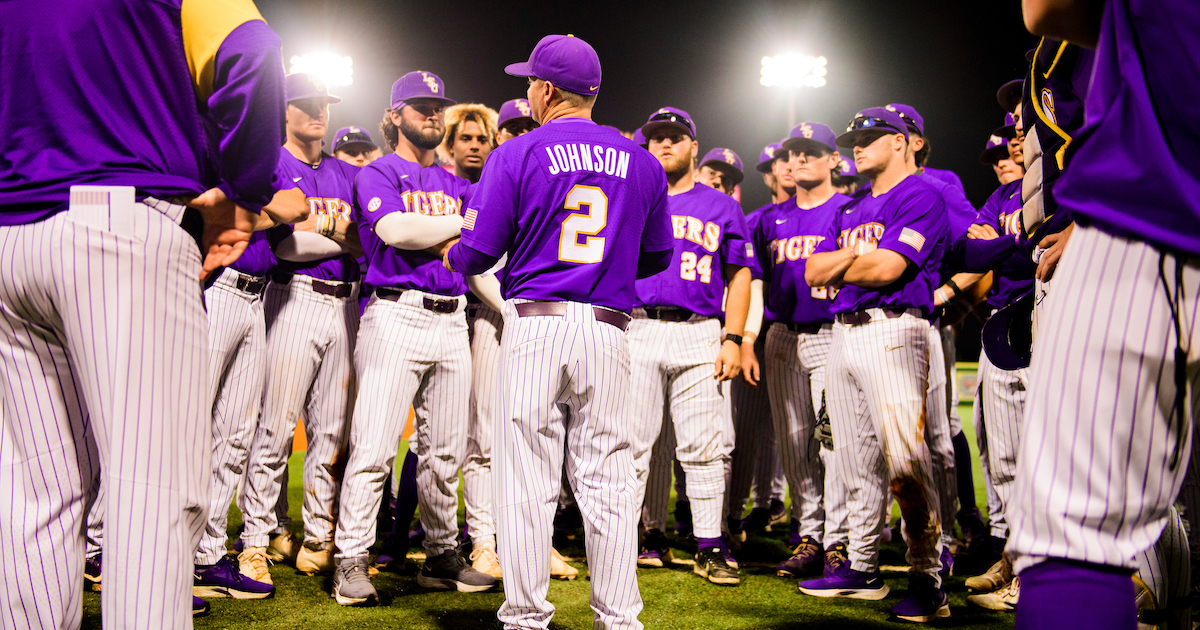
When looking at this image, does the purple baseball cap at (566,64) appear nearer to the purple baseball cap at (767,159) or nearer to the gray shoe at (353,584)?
the gray shoe at (353,584)

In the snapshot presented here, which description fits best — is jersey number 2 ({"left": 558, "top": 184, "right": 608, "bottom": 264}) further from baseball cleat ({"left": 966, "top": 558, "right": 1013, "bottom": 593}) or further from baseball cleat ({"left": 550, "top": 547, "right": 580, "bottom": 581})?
baseball cleat ({"left": 966, "top": 558, "right": 1013, "bottom": 593})

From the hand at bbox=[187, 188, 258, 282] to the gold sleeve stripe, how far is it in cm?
27

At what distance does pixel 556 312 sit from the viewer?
2416mm

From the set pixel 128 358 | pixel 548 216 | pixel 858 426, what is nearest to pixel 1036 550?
pixel 128 358

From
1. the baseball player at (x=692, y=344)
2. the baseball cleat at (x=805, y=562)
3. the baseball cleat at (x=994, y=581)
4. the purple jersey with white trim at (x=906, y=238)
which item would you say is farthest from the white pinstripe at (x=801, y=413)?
the baseball cleat at (x=994, y=581)

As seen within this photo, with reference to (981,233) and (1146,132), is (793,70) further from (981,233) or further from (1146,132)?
(1146,132)

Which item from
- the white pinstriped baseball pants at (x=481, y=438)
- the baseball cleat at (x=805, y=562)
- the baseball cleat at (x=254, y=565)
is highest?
the white pinstriped baseball pants at (x=481, y=438)

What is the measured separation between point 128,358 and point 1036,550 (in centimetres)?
156

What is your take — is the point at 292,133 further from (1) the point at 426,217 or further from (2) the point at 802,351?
(2) the point at 802,351

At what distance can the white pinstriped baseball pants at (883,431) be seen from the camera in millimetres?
3223

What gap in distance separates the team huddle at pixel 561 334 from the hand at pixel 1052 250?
2 centimetres

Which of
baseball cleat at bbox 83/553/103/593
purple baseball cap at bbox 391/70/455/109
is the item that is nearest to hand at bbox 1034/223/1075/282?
purple baseball cap at bbox 391/70/455/109

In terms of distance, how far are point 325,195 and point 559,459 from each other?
2308 mm

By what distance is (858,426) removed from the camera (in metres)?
3.56
